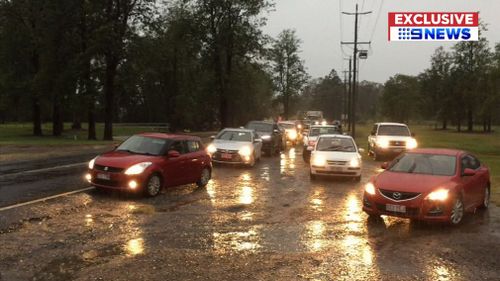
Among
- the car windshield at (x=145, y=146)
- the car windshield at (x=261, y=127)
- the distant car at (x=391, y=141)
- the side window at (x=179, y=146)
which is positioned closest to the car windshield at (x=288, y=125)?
the car windshield at (x=261, y=127)

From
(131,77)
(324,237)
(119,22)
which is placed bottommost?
(324,237)

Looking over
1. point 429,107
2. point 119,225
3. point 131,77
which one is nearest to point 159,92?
point 131,77

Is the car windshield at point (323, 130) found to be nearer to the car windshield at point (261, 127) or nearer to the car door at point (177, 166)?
the car windshield at point (261, 127)

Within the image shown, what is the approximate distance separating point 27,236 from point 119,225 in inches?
62.5

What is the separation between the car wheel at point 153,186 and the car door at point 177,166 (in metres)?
0.32

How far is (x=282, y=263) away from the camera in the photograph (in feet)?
23.0

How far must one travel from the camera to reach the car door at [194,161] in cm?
1388

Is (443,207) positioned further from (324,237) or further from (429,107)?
(429,107)

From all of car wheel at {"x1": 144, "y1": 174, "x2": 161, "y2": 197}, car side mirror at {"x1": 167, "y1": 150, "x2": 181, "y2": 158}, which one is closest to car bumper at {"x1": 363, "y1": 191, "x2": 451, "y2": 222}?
car wheel at {"x1": 144, "y1": 174, "x2": 161, "y2": 197}

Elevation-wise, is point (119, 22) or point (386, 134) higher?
point (119, 22)

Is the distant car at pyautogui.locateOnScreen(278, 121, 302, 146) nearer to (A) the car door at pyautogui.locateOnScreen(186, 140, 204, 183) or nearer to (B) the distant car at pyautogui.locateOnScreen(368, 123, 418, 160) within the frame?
(B) the distant car at pyautogui.locateOnScreen(368, 123, 418, 160)

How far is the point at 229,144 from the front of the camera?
20.6 metres

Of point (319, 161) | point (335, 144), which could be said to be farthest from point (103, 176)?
point (335, 144)

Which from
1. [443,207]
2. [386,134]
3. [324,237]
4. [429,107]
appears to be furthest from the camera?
[429,107]
